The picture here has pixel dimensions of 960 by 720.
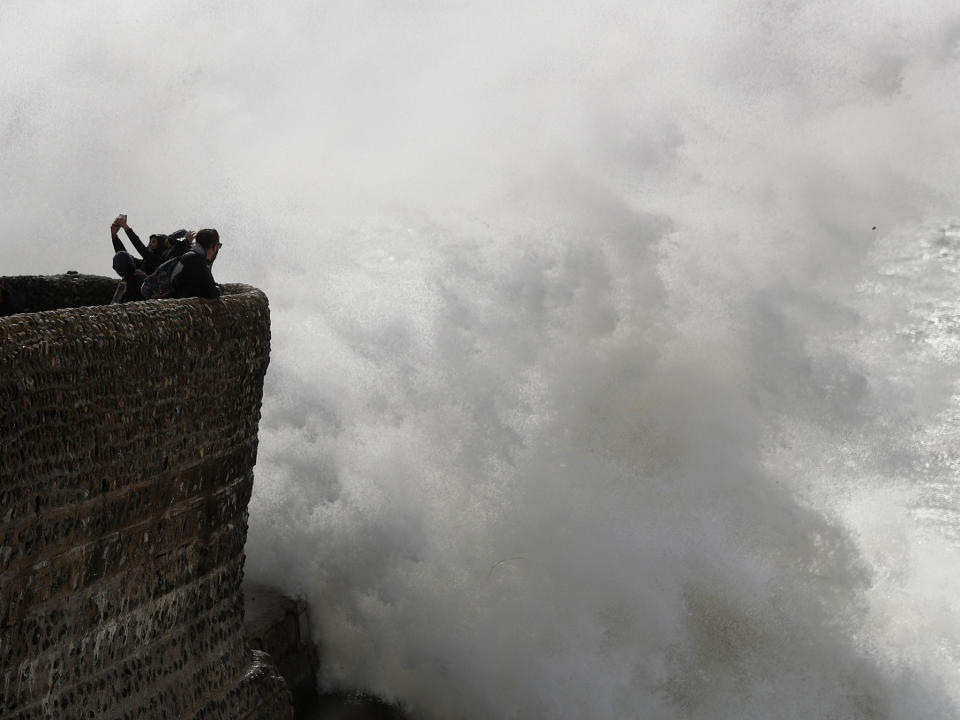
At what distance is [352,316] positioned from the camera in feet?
35.4

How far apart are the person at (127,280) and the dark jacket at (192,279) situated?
70 centimetres

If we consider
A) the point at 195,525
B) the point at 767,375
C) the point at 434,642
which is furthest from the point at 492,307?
the point at 195,525

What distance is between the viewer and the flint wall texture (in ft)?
12.9

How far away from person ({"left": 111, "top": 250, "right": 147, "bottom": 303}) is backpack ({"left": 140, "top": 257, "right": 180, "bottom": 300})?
0.29m

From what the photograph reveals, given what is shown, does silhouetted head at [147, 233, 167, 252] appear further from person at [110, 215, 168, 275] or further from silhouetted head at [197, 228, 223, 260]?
silhouetted head at [197, 228, 223, 260]

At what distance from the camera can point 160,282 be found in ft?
16.9

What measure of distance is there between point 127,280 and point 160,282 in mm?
483

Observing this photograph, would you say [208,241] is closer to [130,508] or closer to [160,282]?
[160,282]

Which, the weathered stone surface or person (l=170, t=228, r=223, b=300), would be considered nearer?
person (l=170, t=228, r=223, b=300)

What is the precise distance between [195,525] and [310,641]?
149 inches

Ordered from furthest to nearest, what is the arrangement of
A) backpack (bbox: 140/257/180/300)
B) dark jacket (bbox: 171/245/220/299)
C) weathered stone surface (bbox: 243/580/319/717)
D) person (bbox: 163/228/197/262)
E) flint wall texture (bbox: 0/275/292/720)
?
weathered stone surface (bbox: 243/580/319/717), person (bbox: 163/228/197/262), backpack (bbox: 140/257/180/300), dark jacket (bbox: 171/245/220/299), flint wall texture (bbox: 0/275/292/720)

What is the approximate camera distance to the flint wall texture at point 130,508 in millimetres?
3939

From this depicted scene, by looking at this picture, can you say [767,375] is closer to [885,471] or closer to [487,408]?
[885,471]

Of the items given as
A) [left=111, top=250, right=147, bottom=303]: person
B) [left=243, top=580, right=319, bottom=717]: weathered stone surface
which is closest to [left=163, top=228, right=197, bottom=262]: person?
[left=111, top=250, right=147, bottom=303]: person
